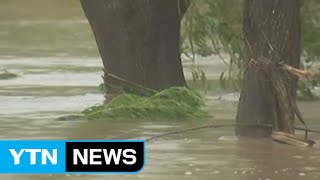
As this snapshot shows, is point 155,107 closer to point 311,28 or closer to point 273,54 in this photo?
point 311,28

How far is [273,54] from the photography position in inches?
524

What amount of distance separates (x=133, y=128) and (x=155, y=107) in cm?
122

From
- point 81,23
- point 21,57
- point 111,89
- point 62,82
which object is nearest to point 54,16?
point 81,23

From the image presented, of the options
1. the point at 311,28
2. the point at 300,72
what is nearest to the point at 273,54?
the point at 300,72

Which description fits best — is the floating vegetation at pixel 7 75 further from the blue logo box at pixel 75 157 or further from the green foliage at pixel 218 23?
the blue logo box at pixel 75 157

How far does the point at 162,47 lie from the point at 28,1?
30519 millimetres

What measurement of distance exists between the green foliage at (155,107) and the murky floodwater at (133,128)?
0.30 m

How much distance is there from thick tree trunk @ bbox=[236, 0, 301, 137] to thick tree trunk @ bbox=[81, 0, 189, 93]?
4673 millimetres

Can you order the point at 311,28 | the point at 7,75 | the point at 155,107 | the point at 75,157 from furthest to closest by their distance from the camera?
1. the point at 7,75
2. the point at 311,28
3. the point at 155,107
4. the point at 75,157

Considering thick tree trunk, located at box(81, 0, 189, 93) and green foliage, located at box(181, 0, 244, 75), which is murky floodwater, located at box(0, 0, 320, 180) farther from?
green foliage, located at box(181, 0, 244, 75)

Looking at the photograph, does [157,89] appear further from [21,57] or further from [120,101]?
[21,57]

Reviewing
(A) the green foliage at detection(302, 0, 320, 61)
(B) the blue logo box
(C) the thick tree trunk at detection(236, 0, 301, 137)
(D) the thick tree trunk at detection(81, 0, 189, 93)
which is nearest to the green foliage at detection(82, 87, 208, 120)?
(D) the thick tree trunk at detection(81, 0, 189, 93)

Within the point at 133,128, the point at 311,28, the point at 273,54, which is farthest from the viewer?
the point at 311,28

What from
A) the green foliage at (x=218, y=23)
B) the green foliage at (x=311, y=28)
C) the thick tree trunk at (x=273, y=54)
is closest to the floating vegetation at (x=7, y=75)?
the green foliage at (x=218, y=23)
